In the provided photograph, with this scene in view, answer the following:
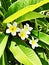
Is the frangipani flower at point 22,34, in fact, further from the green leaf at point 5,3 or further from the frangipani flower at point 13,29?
the green leaf at point 5,3

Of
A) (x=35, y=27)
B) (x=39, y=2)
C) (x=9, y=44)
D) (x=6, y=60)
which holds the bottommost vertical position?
(x=6, y=60)

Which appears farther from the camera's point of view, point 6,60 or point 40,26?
point 40,26

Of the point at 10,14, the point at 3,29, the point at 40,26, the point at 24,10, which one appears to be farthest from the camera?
the point at 40,26

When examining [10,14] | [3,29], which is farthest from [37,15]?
[3,29]

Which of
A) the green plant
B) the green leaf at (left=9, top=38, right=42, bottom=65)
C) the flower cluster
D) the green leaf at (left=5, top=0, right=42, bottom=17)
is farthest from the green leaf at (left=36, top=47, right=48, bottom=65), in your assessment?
the green leaf at (left=5, top=0, right=42, bottom=17)

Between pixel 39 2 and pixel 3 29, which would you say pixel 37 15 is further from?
pixel 3 29

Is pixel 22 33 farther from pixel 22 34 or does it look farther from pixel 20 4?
pixel 20 4

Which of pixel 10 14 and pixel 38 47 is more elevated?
pixel 10 14

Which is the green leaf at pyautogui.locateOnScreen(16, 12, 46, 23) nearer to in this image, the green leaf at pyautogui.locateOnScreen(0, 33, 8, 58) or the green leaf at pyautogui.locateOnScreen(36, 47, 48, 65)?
the green leaf at pyautogui.locateOnScreen(0, 33, 8, 58)
